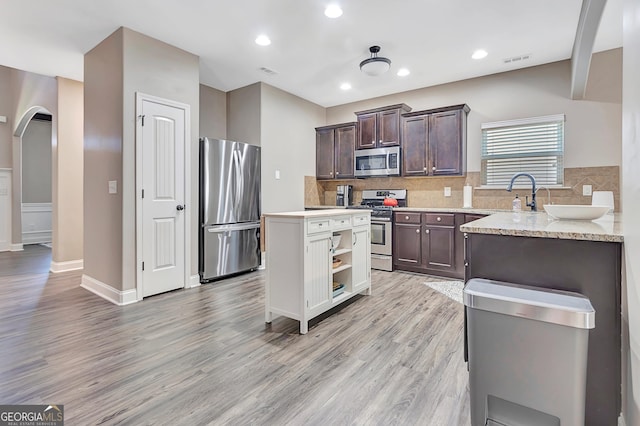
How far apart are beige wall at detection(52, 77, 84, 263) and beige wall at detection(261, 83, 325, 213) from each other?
2.70m

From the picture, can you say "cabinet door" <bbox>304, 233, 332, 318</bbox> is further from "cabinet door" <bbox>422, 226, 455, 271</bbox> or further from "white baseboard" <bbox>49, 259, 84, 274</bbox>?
"white baseboard" <bbox>49, 259, 84, 274</bbox>

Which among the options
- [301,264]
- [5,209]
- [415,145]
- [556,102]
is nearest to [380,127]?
[415,145]

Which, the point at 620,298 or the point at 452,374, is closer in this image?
the point at 620,298

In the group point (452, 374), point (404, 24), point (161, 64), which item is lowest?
point (452, 374)

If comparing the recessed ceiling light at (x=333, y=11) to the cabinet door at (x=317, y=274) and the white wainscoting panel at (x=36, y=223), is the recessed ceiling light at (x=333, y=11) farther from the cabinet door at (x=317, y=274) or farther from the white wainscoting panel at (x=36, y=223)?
the white wainscoting panel at (x=36, y=223)

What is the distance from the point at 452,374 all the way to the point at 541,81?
4.05 metres

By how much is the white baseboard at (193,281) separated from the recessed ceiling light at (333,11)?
3209 mm

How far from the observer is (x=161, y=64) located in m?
3.56

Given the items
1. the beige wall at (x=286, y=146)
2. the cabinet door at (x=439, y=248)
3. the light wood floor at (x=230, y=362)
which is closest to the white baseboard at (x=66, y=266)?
the light wood floor at (x=230, y=362)

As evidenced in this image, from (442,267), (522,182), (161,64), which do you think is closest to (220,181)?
(161,64)

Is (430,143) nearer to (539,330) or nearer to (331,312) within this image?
(331,312)

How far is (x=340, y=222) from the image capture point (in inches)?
118

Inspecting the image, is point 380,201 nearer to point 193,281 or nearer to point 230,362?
point 193,281

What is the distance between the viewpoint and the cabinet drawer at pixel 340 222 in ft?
9.44
